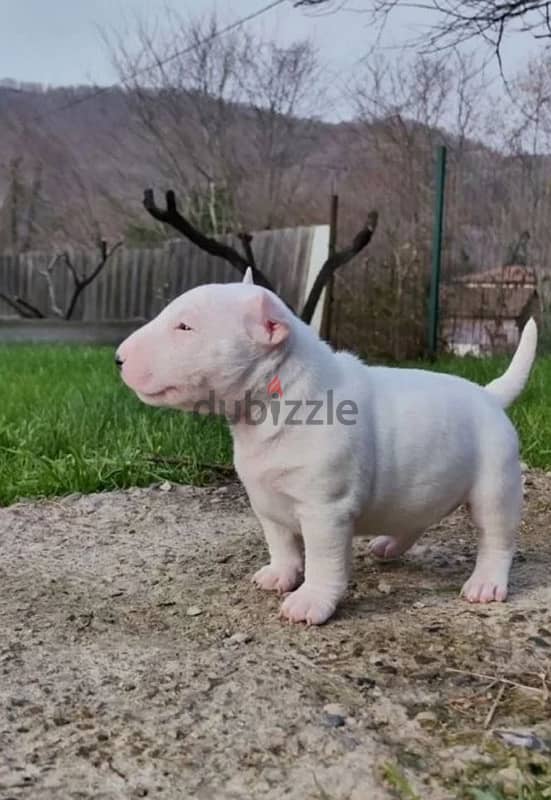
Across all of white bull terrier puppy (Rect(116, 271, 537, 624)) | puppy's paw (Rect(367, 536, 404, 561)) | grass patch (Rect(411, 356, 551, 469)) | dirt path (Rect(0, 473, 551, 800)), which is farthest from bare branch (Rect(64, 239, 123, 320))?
→ white bull terrier puppy (Rect(116, 271, 537, 624))

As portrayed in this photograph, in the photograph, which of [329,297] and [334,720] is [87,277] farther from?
[334,720]

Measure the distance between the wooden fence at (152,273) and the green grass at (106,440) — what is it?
4.64 m

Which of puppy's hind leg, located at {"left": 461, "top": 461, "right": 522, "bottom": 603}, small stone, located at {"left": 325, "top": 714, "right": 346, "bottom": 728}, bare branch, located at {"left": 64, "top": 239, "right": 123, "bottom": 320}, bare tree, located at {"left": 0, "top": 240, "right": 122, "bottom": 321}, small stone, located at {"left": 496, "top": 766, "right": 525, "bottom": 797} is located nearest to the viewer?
small stone, located at {"left": 496, "top": 766, "right": 525, "bottom": 797}

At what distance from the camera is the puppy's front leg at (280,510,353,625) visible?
71.3 inches

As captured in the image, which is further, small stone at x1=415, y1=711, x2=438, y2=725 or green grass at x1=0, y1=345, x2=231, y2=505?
green grass at x1=0, y1=345, x2=231, y2=505

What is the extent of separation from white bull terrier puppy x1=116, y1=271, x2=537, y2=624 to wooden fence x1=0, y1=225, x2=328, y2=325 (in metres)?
7.38

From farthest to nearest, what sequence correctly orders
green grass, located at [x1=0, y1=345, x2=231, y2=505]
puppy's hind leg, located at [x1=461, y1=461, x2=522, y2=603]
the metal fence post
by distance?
the metal fence post < green grass, located at [x1=0, y1=345, x2=231, y2=505] < puppy's hind leg, located at [x1=461, y1=461, x2=522, y2=603]

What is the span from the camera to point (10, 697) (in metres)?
1.53

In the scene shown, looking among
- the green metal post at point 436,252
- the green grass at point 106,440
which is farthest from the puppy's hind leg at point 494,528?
the green metal post at point 436,252

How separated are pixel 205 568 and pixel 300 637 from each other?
0.58m

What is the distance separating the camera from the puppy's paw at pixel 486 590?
1.99 meters

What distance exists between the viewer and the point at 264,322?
1.74 m

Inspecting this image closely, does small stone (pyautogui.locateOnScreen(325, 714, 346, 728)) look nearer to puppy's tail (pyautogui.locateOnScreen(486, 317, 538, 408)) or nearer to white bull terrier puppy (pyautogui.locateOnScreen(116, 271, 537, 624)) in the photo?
white bull terrier puppy (pyautogui.locateOnScreen(116, 271, 537, 624))

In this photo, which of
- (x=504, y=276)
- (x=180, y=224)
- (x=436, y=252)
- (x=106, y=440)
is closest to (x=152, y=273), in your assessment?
(x=436, y=252)
